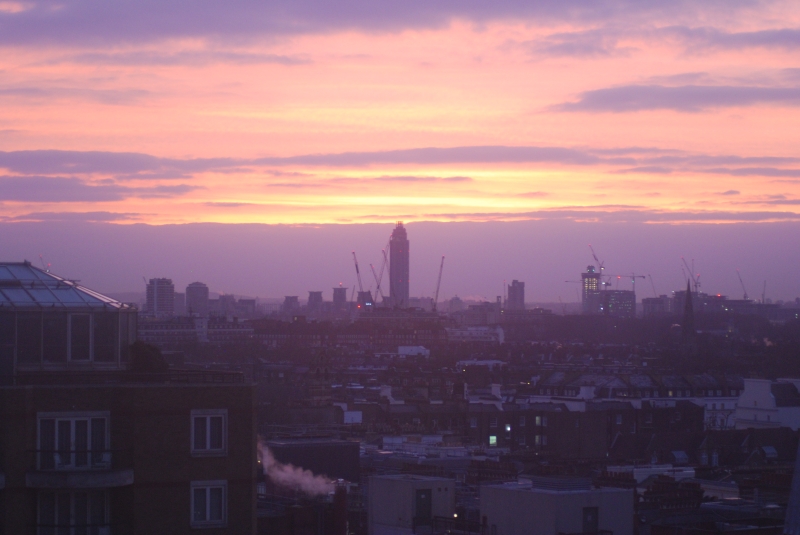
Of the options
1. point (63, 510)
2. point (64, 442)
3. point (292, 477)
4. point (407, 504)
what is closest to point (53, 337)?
point (64, 442)

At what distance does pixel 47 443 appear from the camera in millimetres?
12562

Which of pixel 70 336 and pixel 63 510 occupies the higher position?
pixel 70 336

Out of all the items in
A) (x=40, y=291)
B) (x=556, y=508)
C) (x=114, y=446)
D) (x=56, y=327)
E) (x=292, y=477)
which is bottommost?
(x=292, y=477)

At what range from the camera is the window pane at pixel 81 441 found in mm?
12625

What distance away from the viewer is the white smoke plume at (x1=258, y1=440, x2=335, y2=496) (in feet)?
90.3

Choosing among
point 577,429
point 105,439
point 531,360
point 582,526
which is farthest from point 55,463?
point 531,360

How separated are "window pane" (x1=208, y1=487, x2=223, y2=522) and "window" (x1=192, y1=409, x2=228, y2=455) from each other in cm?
42

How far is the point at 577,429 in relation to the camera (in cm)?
5259

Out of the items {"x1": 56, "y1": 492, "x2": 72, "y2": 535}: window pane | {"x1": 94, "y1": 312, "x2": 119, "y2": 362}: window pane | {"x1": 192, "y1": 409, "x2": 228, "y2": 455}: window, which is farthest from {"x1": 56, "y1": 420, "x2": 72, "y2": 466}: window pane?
{"x1": 94, "y1": 312, "x2": 119, "y2": 362}: window pane

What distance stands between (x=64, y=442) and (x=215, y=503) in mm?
1758

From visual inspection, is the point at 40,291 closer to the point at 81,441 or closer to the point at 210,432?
the point at 81,441

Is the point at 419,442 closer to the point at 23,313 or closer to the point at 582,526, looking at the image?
the point at 582,526

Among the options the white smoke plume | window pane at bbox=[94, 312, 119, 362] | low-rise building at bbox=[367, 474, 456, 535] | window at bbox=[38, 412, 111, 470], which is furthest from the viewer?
the white smoke plume

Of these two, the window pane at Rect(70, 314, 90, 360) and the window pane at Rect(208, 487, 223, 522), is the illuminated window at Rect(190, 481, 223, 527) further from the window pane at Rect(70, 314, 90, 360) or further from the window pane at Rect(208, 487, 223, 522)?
the window pane at Rect(70, 314, 90, 360)
